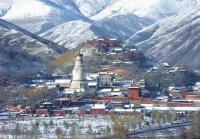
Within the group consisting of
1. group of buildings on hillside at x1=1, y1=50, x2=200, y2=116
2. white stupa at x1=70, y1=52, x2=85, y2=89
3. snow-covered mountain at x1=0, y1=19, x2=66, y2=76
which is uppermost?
snow-covered mountain at x1=0, y1=19, x2=66, y2=76

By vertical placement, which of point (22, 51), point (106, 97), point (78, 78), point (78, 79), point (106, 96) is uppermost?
point (22, 51)

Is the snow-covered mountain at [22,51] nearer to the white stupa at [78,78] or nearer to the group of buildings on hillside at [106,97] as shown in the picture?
the group of buildings on hillside at [106,97]

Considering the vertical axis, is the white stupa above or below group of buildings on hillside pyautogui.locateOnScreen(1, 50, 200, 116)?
above

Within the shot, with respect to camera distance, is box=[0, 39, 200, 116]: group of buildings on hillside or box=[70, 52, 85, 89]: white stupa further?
box=[70, 52, 85, 89]: white stupa

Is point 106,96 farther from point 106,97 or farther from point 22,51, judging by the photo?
point 22,51

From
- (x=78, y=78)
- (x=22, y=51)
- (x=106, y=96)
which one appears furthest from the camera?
(x=22, y=51)

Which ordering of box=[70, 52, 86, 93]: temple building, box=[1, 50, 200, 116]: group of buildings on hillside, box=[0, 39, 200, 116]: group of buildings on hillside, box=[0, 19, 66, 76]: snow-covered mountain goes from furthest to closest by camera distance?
box=[0, 19, 66, 76]: snow-covered mountain
box=[70, 52, 86, 93]: temple building
box=[0, 39, 200, 116]: group of buildings on hillside
box=[1, 50, 200, 116]: group of buildings on hillside

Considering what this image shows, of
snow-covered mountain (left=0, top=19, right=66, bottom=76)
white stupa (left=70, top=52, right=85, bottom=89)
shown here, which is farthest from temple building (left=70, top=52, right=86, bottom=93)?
snow-covered mountain (left=0, top=19, right=66, bottom=76)

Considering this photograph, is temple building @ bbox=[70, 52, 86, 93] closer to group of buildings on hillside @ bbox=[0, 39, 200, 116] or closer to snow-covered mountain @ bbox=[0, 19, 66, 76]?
group of buildings on hillside @ bbox=[0, 39, 200, 116]

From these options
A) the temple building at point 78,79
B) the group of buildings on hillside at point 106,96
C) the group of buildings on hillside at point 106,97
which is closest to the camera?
the group of buildings on hillside at point 106,97

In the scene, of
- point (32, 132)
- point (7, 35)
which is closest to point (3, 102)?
point (32, 132)

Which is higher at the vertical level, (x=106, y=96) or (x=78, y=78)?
(x=78, y=78)

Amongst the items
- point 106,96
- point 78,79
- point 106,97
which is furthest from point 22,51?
point 106,97

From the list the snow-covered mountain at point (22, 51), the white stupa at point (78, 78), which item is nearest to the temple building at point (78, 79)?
the white stupa at point (78, 78)
